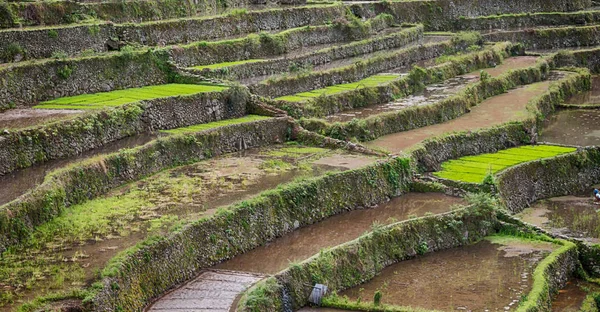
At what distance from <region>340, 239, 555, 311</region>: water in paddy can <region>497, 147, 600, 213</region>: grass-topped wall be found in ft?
10.1

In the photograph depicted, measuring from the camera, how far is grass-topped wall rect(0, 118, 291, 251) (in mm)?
17609

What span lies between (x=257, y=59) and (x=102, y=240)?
14.4 m

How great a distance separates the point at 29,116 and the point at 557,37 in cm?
2673

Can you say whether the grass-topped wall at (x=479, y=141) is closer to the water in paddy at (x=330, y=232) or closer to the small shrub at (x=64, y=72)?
the water in paddy at (x=330, y=232)

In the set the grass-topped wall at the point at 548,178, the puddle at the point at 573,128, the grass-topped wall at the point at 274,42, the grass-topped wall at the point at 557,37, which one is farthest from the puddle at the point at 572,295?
the grass-topped wall at the point at 557,37

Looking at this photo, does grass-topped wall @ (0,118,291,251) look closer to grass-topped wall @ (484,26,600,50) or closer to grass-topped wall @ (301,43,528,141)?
grass-topped wall @ (301,43,528,141)

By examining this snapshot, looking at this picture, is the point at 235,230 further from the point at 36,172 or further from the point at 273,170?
the point at 36,172

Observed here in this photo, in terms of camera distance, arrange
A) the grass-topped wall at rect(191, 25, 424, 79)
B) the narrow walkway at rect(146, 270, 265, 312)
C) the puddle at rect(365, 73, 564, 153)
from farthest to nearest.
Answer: the grass-topped wall at rect(191, 25, 424, 79) → the puddle at rect(365, 73, 564, 153) → the narrow walkway at rect(146, 270, 265, 312)

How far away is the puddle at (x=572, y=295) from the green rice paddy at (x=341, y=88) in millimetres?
9811

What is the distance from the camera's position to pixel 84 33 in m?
27.0

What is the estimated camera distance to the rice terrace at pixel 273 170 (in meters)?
17.4

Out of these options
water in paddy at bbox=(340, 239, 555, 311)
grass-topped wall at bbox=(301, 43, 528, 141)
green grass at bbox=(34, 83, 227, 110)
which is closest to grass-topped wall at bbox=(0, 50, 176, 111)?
green grass at bbox=(34, 83, 227, 110)

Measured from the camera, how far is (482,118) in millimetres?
29719

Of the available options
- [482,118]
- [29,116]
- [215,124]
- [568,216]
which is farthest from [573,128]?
[29,116]
